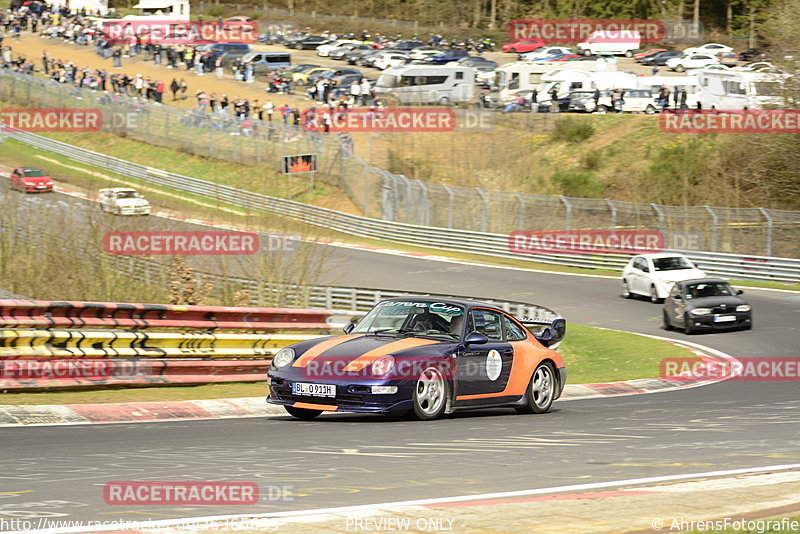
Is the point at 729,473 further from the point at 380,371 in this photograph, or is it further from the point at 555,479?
the point at 380,371

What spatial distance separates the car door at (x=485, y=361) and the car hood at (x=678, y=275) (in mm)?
18814

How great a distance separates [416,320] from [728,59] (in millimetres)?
67435

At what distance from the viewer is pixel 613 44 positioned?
85.4 m

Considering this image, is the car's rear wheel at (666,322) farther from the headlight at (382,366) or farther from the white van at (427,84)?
the white van at (427,84)

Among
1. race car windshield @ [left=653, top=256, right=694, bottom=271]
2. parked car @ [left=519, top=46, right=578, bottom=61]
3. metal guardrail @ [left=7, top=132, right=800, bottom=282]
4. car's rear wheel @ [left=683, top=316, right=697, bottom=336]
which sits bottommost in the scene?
metal guardrail @ [left=7, top=132, right=800, bottom=282]

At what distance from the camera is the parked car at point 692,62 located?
70500 millimetres

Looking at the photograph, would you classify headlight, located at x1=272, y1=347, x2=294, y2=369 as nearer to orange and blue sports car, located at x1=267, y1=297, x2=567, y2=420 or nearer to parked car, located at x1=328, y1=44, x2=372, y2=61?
orange and blue sports car, located at x1=267, y1=297, x2=567, y2=420

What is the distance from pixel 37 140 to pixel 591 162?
3124 centimetres

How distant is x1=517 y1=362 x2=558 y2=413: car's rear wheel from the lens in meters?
12.3

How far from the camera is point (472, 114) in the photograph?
2371 inches

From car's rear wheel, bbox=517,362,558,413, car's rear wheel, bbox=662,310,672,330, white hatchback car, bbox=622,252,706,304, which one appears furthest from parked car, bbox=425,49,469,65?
car's rear wheel, bbox=517,362,558,413

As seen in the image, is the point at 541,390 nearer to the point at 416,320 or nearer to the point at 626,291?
the point at 416,320

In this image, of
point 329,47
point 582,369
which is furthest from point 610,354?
point 329,47

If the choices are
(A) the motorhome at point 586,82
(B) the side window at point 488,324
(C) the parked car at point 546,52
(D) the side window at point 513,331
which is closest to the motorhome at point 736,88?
(A) the motorhome at point 586,82
